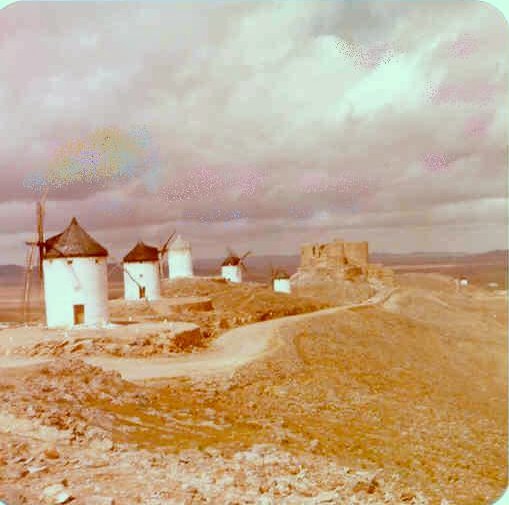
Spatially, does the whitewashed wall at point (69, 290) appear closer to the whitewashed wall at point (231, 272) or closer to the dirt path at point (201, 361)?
the dirt path at point (201, 361)

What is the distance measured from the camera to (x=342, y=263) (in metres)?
48.9

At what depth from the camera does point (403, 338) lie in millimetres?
24734

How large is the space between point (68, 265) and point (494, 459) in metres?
13.2

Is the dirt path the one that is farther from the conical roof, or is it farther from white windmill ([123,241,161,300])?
the conical roof

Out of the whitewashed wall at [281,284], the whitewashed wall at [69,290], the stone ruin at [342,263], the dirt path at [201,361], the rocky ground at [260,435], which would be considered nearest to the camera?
the rocky ground at [260,435]

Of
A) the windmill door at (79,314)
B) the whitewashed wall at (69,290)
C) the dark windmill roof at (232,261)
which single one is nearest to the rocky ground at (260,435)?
A: the whitewashed wall at (69,290)

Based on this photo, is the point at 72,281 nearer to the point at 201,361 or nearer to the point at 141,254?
the point at 201,361

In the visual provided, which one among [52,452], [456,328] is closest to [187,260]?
[456,328]

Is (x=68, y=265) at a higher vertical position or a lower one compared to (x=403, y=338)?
higher

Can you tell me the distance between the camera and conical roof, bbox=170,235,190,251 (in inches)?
1517

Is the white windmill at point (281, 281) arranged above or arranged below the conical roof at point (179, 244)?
below

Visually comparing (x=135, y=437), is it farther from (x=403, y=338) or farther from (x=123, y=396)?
(x=403, y=338)

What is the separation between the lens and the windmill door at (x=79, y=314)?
18406 mm

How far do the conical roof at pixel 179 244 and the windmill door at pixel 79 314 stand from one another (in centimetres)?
2008
